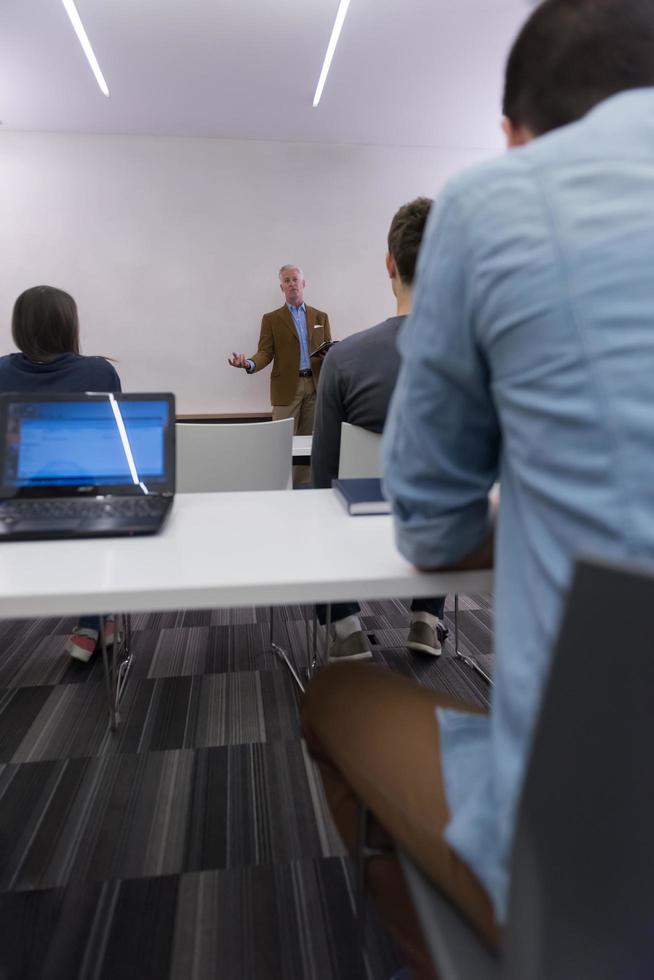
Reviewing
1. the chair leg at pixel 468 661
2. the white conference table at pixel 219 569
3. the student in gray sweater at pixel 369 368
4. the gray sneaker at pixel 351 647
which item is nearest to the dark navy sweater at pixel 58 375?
the student in gray sweater at pixel 369 368

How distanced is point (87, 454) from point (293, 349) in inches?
180

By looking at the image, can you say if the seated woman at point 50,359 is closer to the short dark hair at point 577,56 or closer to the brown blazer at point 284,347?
the short dark hair at point 577,56

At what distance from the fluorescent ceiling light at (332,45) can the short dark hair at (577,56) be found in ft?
11.5

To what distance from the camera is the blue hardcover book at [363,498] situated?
3.65 ft

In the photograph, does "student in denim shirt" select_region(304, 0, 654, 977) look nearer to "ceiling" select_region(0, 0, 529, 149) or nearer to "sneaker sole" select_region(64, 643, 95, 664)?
"sneaker sole" select_region(64, 643, 95, 664)

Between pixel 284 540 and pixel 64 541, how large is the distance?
1.15 feet

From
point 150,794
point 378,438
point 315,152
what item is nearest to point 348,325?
point 315,152

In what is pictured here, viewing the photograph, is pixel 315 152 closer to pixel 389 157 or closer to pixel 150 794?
pixel 389 157

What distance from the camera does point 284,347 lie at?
5633 mm

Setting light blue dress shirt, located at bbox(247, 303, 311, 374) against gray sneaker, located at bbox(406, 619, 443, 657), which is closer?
gray sneaker, located at bbox(406, 619, 443, 657)

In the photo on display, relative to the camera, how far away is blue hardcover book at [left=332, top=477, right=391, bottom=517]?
1112 mm

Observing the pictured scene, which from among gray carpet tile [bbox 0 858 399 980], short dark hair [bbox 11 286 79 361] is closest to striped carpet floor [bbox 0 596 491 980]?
gray carpet tile [bbox 0 858 399 980]

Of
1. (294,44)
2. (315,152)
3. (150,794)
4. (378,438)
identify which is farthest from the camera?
(315,152)

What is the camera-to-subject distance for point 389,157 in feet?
19.6
